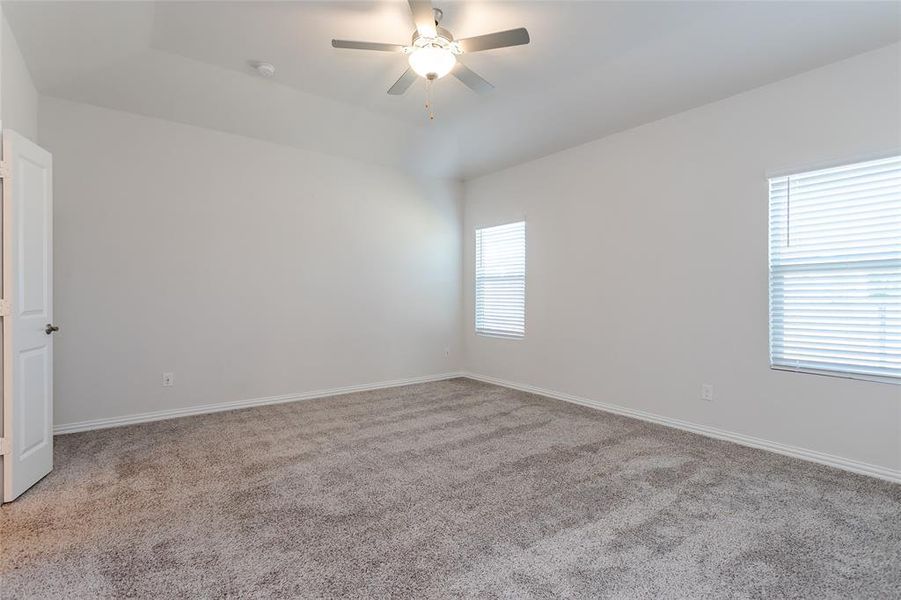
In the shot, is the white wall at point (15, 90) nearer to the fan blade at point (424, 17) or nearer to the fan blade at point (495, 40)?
the fan blade at point (424, 17)

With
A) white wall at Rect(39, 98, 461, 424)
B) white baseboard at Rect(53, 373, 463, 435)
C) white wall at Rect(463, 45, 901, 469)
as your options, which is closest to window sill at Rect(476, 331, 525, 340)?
white wall at Rect(463, 45, 901, 469)

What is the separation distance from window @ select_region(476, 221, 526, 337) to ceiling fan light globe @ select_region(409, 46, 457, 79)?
2781 mm

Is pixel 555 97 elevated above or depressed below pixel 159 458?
above

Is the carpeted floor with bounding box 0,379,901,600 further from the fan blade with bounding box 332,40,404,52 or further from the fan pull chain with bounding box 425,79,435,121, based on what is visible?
the fan pull chain with bounding box 425,79,435,121

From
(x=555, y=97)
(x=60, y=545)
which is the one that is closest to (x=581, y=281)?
(x=555, y=97)

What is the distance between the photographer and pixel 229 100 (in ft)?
12.5

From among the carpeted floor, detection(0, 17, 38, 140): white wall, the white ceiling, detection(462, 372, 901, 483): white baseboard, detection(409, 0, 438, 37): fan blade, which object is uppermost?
the white ceiling

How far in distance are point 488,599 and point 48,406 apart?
9.88 feet

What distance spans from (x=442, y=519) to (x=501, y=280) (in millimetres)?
3738

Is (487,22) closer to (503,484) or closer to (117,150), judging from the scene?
(503,484)

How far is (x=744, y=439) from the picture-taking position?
133 inches

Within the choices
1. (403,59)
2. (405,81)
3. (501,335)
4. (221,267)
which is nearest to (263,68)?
(403,59)

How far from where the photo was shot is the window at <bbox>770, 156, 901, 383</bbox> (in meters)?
2.77

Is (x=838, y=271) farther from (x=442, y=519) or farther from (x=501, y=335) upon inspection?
(x=501, y=335)
